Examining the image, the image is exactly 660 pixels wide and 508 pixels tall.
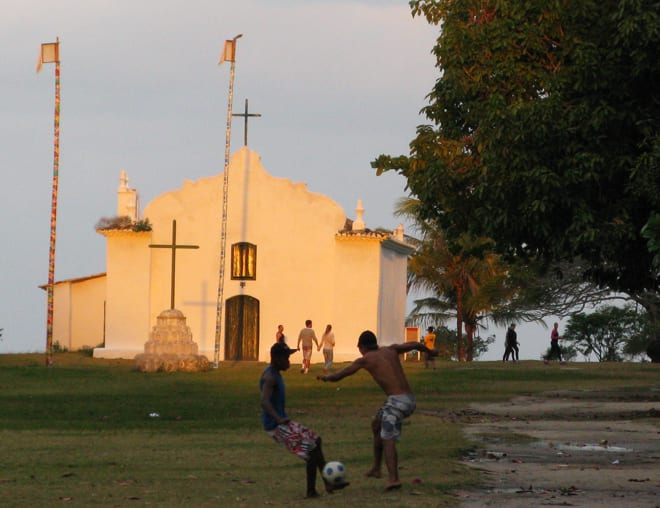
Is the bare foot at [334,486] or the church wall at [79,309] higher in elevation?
the church wall at [79,309]

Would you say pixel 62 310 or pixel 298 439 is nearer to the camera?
pixel 298 439

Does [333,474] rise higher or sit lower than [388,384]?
lower

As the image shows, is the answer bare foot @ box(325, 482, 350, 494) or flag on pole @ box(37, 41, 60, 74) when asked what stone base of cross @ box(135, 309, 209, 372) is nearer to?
flag on pole @ box(37, 41, 60, 74)

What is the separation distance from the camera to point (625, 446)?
19266mm

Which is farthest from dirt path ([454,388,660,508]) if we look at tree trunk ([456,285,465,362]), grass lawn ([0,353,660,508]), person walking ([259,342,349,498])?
tree trunk ([456,285,465,362])

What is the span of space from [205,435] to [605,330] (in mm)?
52083

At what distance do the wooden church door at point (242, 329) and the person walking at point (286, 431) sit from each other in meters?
38.2

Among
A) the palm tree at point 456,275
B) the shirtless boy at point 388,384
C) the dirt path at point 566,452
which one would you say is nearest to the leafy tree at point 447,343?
the palm tree at point 456,275

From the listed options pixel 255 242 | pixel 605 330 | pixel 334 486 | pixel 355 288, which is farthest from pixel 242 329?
pixel 334 486

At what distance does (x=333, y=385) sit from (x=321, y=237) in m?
17.4

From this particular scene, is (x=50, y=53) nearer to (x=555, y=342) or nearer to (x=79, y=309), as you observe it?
(x=79, y=309)

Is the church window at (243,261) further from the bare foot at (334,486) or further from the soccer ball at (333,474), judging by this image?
the soccer ball at (333,474)

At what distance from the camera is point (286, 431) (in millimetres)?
12945

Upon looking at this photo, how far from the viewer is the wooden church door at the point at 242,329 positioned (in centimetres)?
5134
